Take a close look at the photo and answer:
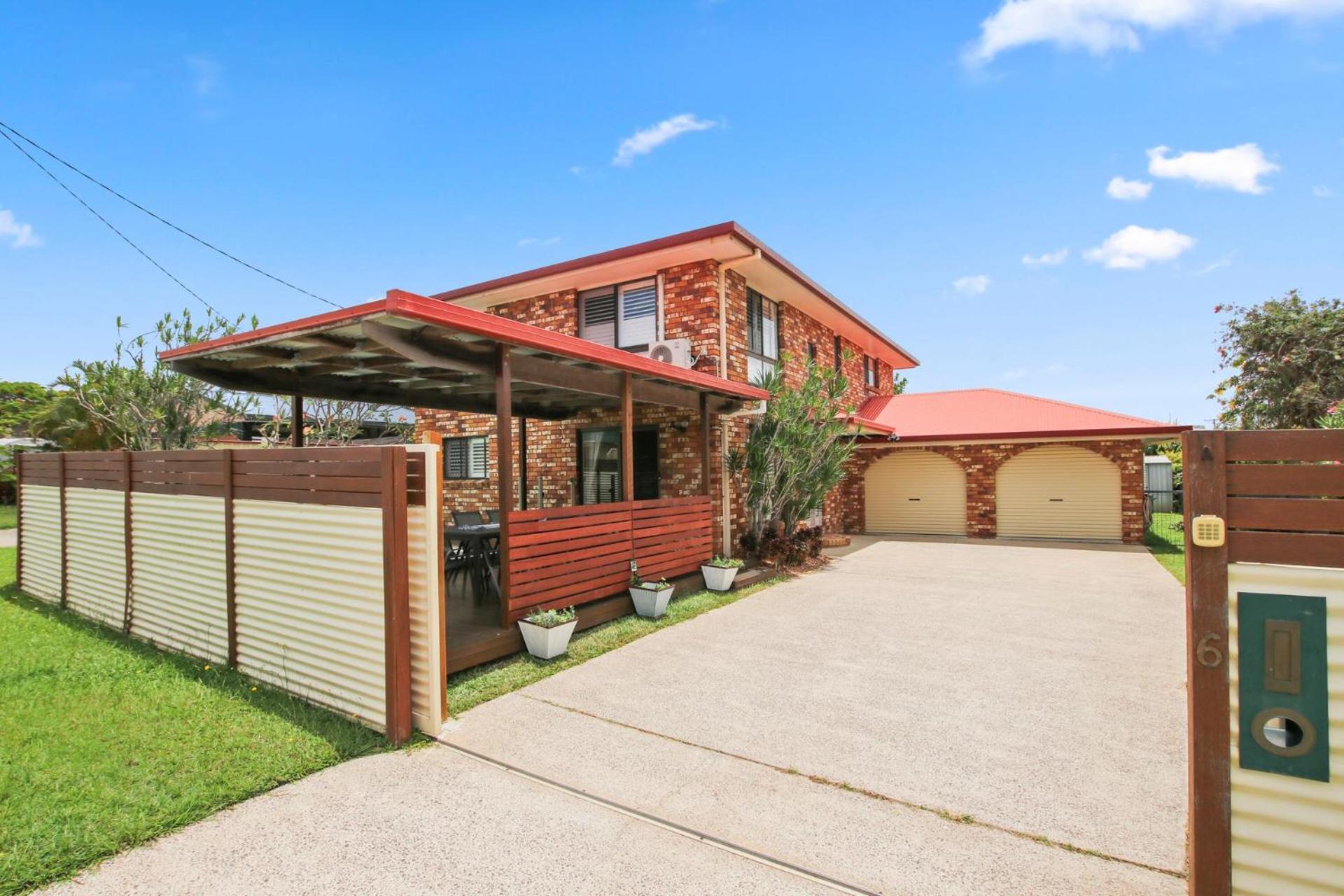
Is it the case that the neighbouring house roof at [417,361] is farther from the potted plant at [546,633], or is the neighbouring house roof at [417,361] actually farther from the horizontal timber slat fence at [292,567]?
the potted plant at [546,633]

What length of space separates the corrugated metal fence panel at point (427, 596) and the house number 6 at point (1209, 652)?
366cm

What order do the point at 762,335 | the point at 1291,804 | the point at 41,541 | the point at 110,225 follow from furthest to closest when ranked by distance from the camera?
the point at 110,225, the point at 762,335, the point at 41,541, the point at 1291,804

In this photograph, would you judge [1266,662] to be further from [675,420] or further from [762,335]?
[762,335]

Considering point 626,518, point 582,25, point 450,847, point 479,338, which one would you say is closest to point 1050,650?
point 626,518

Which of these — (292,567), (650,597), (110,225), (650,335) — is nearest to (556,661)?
(650,597)

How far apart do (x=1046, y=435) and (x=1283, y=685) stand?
1298 centimetres

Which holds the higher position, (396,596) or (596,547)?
(396,596)

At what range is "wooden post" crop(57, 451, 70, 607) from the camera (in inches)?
287

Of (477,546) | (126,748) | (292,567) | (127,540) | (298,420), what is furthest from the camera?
(477,546)

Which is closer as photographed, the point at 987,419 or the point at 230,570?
the point at 230,570

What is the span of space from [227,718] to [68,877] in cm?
151

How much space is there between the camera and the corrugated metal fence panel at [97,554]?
6.32 m

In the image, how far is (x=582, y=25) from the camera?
10070mm

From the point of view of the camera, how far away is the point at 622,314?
10820mm
